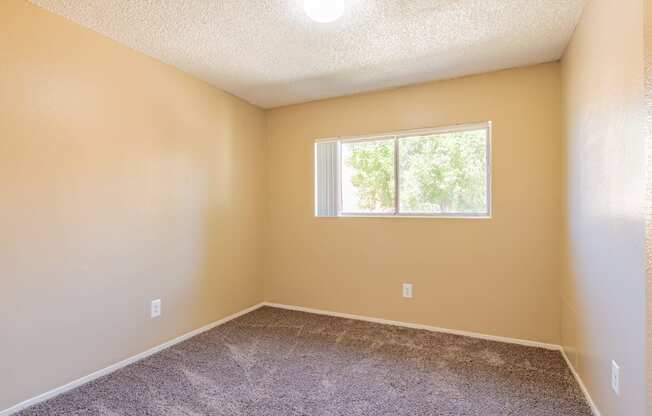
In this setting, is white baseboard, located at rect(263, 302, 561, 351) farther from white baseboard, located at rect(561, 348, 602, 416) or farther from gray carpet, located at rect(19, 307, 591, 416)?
white baseboard, located at rect(561, 348, 602, 416)

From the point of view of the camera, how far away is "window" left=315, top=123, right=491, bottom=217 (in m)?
2.92

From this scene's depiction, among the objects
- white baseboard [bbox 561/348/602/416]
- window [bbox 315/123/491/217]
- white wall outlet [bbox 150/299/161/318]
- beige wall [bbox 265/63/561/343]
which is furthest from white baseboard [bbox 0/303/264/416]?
white baseboard [bbox 561/348/602/416]

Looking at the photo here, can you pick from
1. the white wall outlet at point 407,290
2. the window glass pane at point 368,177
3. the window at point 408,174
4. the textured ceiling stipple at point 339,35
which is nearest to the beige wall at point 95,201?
the textured ceiling stipple at point 339,35

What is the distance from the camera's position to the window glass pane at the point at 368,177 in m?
3.29

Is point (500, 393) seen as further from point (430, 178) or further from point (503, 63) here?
point (503, 63)

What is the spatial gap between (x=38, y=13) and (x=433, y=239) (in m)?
3.16

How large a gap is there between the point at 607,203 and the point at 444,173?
4.81 feet

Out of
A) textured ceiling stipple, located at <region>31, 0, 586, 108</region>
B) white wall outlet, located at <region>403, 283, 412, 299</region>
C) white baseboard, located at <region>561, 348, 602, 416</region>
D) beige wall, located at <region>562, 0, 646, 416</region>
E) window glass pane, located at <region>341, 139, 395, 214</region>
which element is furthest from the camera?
window glass pane, located at <region>341, 139, 395, 214</region>

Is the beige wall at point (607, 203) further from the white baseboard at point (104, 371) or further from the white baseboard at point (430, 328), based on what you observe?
the white baseboard at point (104, 371)

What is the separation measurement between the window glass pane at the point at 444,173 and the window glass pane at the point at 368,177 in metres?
0.13

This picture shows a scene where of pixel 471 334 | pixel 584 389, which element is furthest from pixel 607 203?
pixel 471 334

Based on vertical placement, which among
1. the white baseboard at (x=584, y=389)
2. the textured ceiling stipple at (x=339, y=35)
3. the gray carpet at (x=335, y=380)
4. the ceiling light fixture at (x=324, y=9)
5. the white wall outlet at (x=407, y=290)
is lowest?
the gray carpet at (x=335, y=380)

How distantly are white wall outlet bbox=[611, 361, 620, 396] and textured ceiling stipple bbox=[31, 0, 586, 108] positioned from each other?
191 cm

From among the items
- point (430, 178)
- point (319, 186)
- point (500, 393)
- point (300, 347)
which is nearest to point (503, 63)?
point (430, 178)
